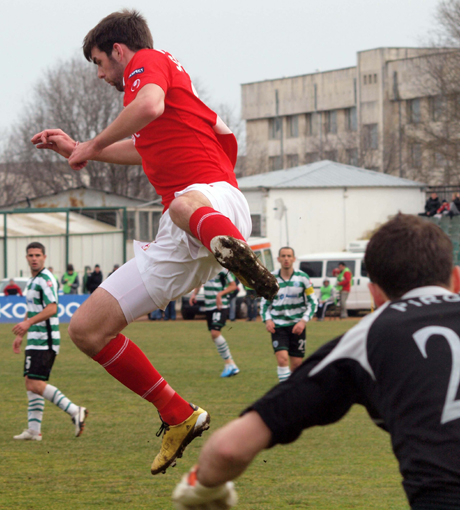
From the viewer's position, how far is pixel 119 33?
4.05 m

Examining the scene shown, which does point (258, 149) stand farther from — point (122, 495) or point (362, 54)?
point (122, 495)

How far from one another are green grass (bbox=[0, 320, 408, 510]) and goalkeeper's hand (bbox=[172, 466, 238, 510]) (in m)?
4.14

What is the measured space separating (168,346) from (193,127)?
1653 cm

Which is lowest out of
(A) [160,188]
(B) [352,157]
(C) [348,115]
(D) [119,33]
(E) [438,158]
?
(A) [160,188]

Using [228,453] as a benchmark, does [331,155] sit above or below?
above

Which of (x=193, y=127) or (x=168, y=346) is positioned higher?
(x=193, y=127)

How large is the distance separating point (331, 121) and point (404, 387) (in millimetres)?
71893

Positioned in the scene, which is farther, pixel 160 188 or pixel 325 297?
pixel 325 297

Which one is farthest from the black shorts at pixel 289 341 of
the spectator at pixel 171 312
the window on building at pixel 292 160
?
the window on building at pixel 292 160

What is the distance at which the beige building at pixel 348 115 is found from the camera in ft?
206

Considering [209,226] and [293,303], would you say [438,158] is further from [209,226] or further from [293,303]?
[209,226]

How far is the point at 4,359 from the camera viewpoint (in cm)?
1858

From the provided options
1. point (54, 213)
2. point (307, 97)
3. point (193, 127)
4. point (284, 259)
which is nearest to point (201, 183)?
point (193, 127)

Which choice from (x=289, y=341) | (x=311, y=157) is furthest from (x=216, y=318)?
(x=311, y=157)
